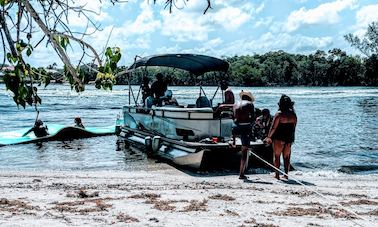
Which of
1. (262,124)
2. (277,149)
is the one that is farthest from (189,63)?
(277,149)

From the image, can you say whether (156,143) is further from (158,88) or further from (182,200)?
(182,200)

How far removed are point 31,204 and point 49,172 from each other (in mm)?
5295

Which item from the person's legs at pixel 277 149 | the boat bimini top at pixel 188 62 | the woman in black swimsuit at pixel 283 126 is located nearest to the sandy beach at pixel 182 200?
the person's legs at pixel 277 149

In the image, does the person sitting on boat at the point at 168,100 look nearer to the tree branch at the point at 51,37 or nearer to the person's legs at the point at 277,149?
the person's legs at the point at 277,149

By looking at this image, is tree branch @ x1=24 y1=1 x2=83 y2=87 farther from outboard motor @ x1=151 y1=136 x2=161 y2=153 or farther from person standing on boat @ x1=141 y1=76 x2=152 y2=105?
person standing on boat @ x1=141 y1=76 x2=152 y2=105

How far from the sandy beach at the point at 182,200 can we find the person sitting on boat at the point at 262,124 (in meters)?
1.69

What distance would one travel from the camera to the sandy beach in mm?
7379

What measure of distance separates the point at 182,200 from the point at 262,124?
226 inches

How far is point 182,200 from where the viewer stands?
29.0 feet

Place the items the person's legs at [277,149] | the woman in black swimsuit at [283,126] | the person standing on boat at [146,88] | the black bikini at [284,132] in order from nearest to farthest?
the woman in black swimsuit at [283,126], the black bikini at [284,132], the person's legs at [277,149], the person standing on boat at [146,88]

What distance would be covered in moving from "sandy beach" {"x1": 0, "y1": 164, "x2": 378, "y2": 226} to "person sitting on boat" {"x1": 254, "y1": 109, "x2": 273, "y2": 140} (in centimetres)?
169

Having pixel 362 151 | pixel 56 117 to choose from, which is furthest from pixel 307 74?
pixel 362 151

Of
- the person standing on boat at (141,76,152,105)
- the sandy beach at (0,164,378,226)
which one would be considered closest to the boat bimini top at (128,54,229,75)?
the person standing on boat at (141,76,152,105)

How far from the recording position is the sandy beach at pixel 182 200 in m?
7.38
